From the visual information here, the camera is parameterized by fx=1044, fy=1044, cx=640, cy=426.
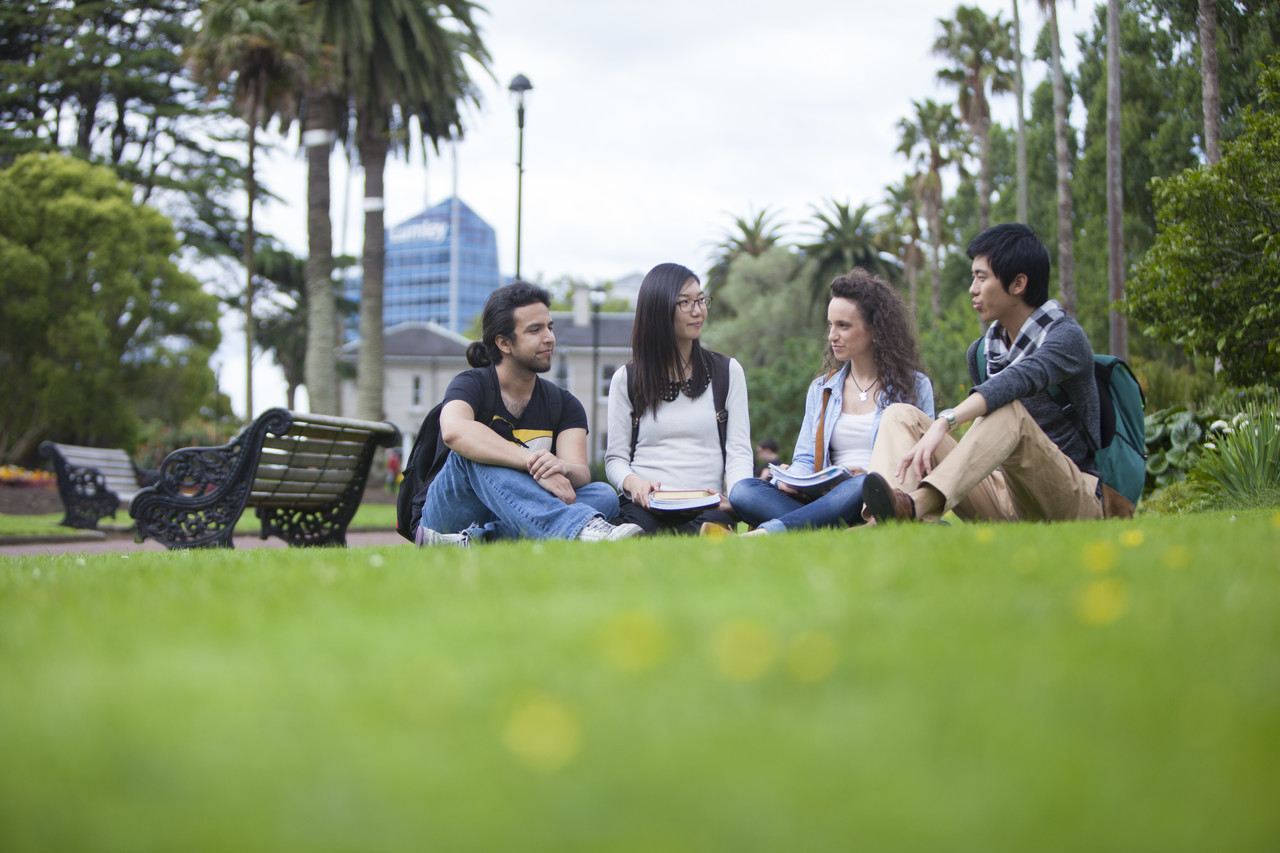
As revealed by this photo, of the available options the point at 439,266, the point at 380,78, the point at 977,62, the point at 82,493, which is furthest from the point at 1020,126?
the point at 439,266

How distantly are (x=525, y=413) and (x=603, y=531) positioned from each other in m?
1.21

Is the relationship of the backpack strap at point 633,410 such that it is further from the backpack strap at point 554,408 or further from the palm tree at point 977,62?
the palm tree at point 977,62

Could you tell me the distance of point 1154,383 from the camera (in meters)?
15.3

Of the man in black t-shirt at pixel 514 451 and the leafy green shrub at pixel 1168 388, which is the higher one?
the leafy green shrub at pixel 1168 388

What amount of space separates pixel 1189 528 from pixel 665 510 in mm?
2594

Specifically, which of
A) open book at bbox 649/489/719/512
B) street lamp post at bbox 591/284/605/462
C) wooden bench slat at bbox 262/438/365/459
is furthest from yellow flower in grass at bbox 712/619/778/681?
street lamp post at bbox 591/284/605/462

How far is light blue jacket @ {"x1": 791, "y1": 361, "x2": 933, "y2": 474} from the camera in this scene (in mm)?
5965

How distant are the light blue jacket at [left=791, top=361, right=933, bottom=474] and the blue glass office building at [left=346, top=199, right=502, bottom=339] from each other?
177 m

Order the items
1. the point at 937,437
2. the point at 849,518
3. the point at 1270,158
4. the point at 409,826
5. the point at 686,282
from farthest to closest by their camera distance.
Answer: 1. the point at 1270,158
2. the point at 686,282
3. the point at 849,518
4. the point at 937,437
5. the point at 409,826

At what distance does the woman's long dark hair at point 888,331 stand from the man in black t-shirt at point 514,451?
1692mm

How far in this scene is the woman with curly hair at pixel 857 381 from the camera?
5918 mm

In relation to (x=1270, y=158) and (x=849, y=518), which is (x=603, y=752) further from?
(x=1270, y=158)

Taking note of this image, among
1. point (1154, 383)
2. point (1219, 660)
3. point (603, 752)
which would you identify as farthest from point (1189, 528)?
point (1154, 383)

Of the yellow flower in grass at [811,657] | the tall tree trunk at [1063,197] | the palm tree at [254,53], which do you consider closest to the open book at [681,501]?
the yellow flower in grass at [811,657]
